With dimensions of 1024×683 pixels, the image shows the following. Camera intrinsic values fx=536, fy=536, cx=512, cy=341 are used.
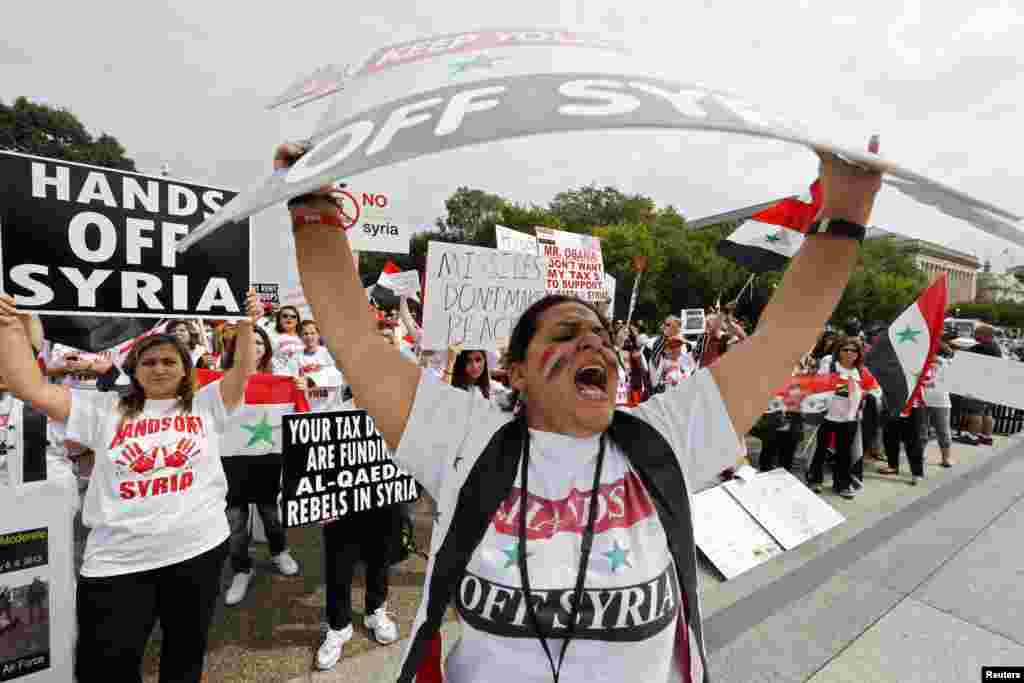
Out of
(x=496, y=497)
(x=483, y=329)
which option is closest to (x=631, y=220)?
(x=483, y=329)

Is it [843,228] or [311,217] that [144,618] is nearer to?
[311,217]

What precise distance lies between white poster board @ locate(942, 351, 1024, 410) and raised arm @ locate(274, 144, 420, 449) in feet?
14.8

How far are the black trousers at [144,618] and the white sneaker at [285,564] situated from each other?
5.18 ft

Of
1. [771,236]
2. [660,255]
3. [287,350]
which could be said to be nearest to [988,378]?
[771,236]

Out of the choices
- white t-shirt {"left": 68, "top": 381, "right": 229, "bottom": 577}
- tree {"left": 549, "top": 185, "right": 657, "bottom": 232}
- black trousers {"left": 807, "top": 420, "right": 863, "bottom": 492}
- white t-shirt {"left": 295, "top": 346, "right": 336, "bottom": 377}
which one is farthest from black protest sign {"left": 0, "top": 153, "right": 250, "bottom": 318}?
tree {"left": 549, "top": 185, "right": 657, "bottom": 232}

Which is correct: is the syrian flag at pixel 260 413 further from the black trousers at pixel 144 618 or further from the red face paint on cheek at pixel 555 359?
the red face paint on cheek at pixel 555 359

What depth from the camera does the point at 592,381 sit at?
4.01 ft

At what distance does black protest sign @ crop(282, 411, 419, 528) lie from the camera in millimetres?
2879

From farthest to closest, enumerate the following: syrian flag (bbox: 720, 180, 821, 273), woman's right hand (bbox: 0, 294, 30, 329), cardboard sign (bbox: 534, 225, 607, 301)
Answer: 1. cardboard sign (bbox: 534, 225, 607, 301)
2. syrian flag (bbox: 720, 180, 821, 273)
3. woman's right hand (bbox: 0, 294, 30, 329)

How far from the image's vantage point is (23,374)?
6.45 feet

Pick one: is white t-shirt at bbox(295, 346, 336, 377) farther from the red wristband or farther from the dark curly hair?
the red wristband

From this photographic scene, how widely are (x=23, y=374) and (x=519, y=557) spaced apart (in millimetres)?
2054

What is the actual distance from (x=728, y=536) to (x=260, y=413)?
352 cm

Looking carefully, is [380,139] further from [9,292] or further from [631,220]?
[631,220]
